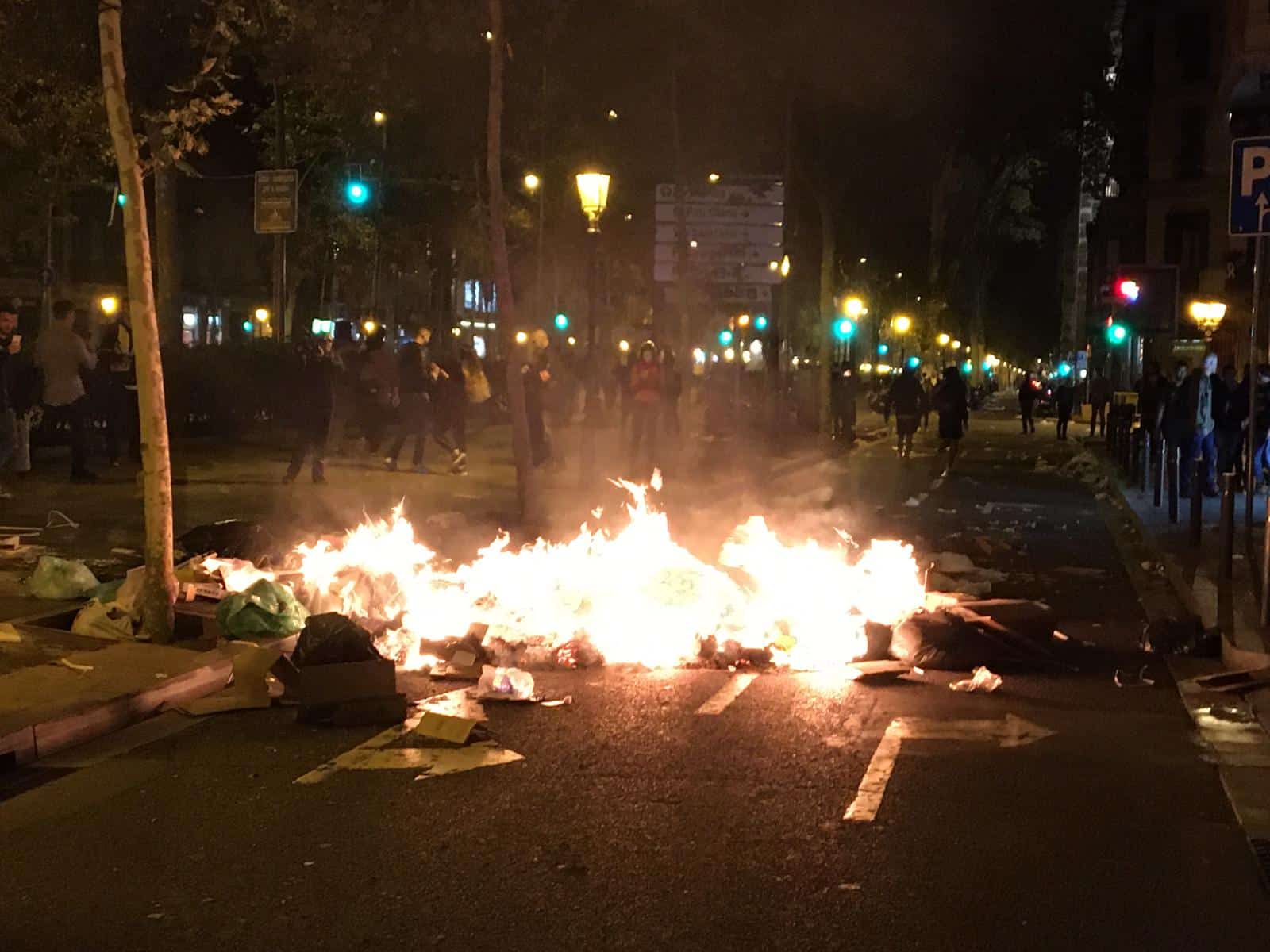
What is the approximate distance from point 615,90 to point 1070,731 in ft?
66.0

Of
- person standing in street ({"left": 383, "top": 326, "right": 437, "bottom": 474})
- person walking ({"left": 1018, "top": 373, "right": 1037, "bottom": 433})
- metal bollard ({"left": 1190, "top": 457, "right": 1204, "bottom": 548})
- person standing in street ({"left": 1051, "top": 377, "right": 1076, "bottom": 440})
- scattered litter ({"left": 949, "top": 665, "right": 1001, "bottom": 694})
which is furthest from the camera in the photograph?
person walking ({"left": 1018, "top": 373, "right": 1037, "bottom": 433})

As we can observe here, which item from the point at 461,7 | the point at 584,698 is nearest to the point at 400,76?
the point at 461,7

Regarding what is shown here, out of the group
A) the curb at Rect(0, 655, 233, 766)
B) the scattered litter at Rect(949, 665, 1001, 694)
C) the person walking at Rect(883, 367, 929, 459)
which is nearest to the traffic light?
the person walking at Rect(883, 367, 929, 459)

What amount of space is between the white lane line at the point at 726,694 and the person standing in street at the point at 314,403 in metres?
9.48

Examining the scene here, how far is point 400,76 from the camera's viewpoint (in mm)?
20953

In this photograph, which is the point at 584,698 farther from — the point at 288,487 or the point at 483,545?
the point at 288,487

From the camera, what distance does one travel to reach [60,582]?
10117mm

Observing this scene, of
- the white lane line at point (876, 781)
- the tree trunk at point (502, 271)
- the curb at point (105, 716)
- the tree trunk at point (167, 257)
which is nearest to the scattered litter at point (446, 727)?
the curb at point (105, 716)

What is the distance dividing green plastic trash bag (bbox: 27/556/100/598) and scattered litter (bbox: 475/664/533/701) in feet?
11.0

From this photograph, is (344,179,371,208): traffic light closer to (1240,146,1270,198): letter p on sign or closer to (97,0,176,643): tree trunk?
(97,0,176,643): tree trunk

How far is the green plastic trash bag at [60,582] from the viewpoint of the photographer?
10094mm

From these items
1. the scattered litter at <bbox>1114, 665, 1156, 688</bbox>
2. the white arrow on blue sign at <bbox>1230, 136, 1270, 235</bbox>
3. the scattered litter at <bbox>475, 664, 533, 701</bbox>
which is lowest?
the scattered litter at <bbox>1114, 665, 1156, 688</bbox>

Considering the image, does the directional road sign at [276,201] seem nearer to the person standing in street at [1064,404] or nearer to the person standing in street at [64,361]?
the person standing in street at [64,361]

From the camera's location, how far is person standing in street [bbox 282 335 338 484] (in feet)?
55.8
